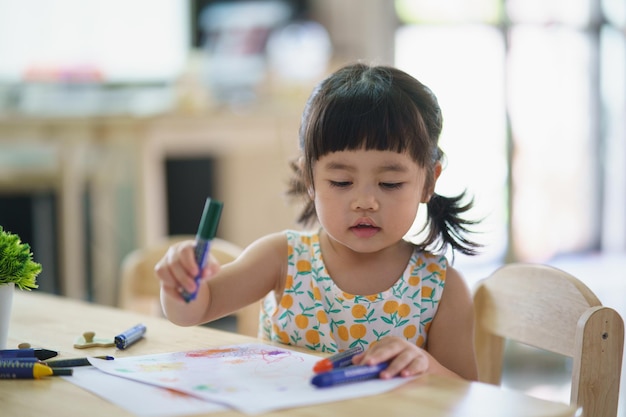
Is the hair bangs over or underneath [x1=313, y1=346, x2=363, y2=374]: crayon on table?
over

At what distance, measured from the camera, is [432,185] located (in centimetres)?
120

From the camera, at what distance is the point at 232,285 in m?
1.16

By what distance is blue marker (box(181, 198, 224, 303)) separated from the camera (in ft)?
2.77

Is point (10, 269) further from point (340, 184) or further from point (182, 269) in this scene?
point (340, 184)

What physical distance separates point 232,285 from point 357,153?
237mm

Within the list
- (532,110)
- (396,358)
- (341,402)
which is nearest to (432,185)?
(396,358)

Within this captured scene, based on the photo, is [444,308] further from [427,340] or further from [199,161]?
[199,161]

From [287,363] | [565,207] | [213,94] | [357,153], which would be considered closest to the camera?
[287,363]

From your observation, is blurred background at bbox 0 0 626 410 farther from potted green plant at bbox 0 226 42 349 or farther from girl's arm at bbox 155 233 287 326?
potted green plant at bbox 0 226 42 349

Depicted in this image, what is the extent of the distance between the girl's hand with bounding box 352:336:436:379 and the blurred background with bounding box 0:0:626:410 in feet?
8.21

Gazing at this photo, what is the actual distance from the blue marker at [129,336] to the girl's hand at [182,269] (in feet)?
0.58

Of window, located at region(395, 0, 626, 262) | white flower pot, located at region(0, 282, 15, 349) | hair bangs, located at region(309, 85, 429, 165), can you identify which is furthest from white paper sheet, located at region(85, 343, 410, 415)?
window, located at region(395, 0, 626, 262)

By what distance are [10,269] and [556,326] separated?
2.15 feet

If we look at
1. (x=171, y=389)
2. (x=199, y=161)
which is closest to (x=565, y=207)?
(x=199, y=161)
